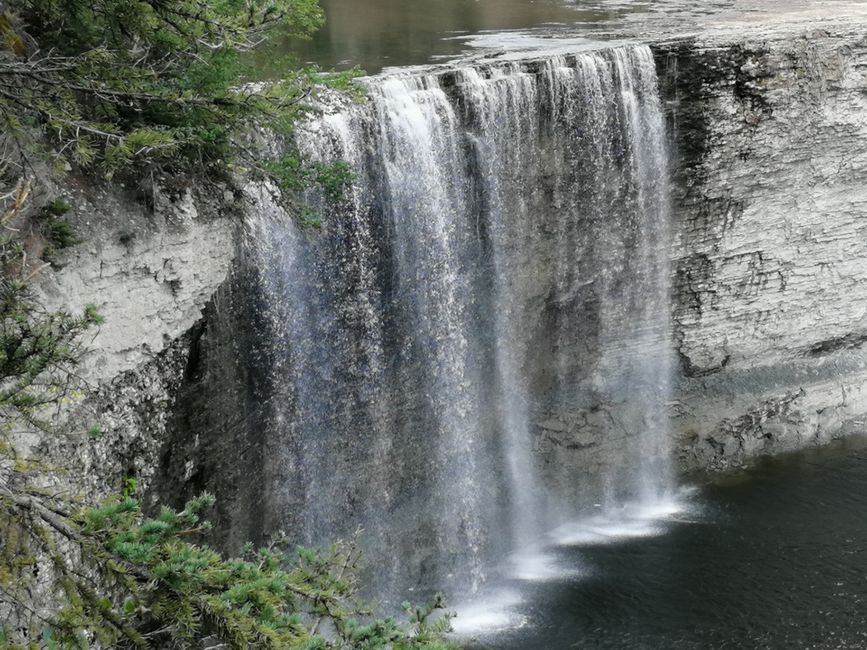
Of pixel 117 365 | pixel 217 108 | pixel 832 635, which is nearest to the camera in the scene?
pixel 217 108

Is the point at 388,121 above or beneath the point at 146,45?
beneath

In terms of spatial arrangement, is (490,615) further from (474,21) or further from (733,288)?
(474,21)

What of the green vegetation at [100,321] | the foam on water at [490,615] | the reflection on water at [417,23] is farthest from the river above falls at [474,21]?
the foam on water at [490,615]

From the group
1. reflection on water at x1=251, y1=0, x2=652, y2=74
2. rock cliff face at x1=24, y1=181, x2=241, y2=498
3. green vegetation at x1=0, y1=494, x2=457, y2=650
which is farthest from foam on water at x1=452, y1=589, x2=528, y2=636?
green vegetation at x1=0, y1=494, x2=457, y2=650

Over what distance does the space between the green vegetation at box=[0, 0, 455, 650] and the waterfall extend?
3.38 ft

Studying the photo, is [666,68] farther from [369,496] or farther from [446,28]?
[369,496]

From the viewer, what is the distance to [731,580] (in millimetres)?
14594

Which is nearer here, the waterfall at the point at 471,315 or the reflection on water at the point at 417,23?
the waterfall at the point at 471,315

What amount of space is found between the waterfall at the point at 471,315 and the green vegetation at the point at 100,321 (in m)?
1.03

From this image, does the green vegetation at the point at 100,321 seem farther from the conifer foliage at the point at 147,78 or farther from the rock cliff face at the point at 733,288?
the rock cliff face at the point at 733,288

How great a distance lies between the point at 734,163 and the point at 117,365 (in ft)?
32.5

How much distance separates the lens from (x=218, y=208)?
38.9 ft

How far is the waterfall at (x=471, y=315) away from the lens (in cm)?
1336

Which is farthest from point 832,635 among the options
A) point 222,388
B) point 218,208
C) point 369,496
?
point 218,208
